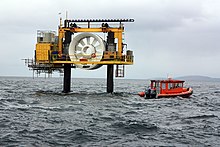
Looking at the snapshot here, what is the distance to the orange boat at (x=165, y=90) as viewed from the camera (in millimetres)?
40263

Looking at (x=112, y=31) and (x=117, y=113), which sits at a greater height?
(x=112, y=31)

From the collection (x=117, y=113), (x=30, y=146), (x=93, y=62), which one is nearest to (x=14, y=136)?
(x=30, y=146)

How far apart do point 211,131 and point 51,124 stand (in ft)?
29.0

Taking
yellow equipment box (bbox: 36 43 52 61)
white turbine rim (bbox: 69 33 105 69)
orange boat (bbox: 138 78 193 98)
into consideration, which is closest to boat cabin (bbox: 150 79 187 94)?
orange boat (bbox: 138 78 193 98)

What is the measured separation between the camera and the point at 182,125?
20969 mm

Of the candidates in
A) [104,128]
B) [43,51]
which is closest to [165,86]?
[43,51]

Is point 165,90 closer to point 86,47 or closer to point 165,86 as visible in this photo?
point 165,86

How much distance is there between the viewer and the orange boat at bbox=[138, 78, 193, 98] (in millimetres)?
40263

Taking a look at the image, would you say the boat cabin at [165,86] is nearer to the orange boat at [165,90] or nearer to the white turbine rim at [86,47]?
the orange boat at [165,90]

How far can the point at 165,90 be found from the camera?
136 ft

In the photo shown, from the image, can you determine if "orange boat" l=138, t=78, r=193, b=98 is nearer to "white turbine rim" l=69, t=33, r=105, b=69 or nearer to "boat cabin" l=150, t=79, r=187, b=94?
"boat cabin" l=150, t=79, r=187, b=94

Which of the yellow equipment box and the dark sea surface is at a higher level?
the yellow equipment box

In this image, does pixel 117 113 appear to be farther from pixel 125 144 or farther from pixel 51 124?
pixel 125 144

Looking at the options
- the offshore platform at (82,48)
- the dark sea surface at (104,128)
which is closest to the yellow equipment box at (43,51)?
the offshore platform at (82,48)
